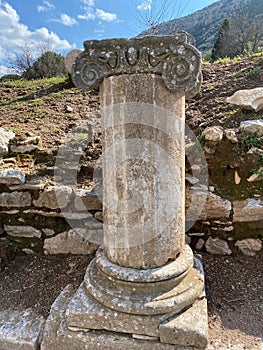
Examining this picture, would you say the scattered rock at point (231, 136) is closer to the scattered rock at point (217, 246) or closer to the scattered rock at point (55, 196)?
the scattered rock at point (217, 246)

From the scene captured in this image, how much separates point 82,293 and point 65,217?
1.03 meters

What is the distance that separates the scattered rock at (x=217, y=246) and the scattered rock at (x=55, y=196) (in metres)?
1.49

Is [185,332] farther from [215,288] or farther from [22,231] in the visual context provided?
[22,231]

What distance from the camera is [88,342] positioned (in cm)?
187

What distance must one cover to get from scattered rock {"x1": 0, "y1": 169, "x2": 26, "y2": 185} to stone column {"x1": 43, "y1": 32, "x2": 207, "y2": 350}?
1380 millimetres

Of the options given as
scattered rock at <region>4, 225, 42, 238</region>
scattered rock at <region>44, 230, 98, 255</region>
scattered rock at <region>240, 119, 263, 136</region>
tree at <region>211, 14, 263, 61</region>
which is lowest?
scattered rock at <region>44, 230, 98, 255</region>

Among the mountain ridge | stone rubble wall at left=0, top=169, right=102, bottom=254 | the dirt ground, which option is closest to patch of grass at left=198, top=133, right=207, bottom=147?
the dirt ground

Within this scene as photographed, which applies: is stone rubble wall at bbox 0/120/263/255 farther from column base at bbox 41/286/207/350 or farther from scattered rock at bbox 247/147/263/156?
column base at bbox 41/286/207/350

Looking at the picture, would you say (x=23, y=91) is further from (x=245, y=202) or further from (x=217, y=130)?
(x=245, y=202)

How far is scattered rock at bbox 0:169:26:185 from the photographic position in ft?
9.78

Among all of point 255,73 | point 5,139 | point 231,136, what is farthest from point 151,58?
point 255,73

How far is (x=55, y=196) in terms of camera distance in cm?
290

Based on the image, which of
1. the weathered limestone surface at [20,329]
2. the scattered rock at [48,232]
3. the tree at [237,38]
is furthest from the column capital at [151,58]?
the tree at [237,38]

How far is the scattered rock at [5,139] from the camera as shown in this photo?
3.54 meters
